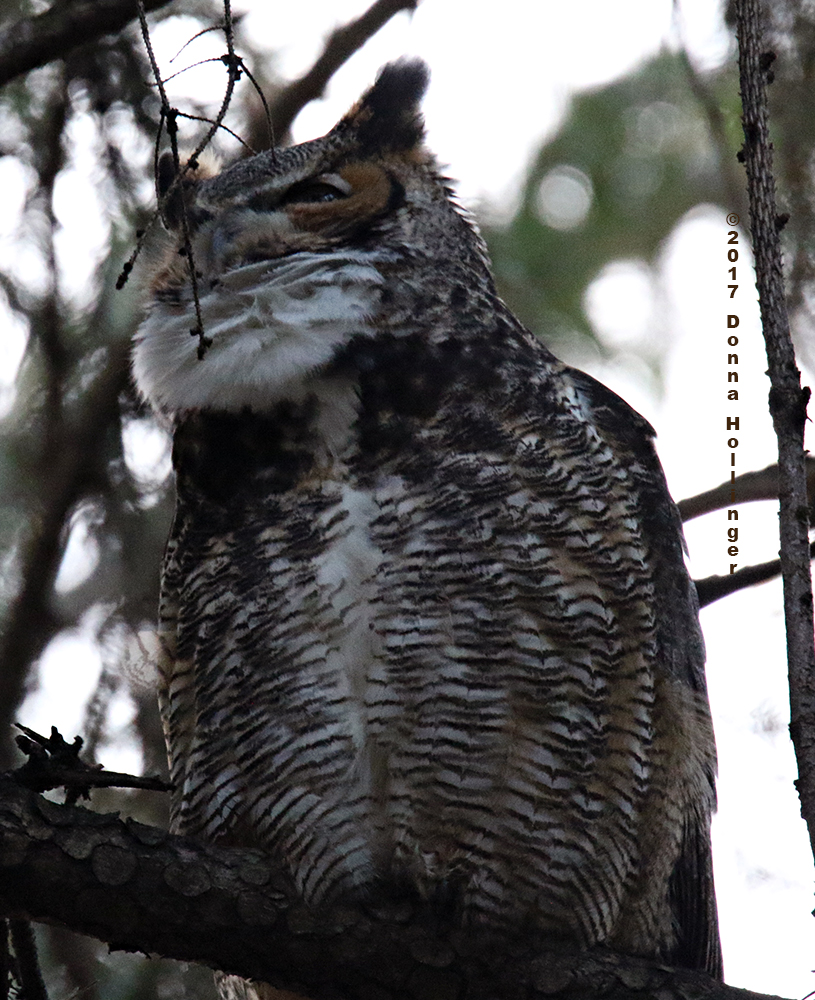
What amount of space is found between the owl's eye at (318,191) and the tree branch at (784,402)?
109cm

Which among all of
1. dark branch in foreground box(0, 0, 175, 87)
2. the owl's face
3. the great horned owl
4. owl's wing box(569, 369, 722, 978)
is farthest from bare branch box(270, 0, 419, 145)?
owl's wing box(569, 369, 722, 978)

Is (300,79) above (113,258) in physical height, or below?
above

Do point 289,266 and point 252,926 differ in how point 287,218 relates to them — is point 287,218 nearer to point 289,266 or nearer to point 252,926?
point 289,266

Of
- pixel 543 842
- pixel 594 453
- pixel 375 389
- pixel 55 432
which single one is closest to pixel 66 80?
pixel 55 432

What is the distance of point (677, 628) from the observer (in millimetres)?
2469

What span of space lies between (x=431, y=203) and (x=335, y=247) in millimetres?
279

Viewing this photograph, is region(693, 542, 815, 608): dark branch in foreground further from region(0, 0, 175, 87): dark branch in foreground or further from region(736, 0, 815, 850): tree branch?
region(0, 0, 175, 87): dark branch in foreground

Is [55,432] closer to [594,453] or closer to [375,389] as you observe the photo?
[375,389]

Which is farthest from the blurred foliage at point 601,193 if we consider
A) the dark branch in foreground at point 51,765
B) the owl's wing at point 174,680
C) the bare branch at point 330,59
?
the dark branch in foreground at point 51,765

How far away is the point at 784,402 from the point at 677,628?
847mm

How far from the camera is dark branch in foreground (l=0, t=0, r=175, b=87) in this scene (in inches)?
110

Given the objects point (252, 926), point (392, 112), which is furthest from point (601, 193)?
point (252, 926)

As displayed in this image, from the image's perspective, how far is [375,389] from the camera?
2342mm

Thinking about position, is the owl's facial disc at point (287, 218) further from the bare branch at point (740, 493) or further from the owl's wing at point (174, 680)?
the bare branch at point (740, 493)
